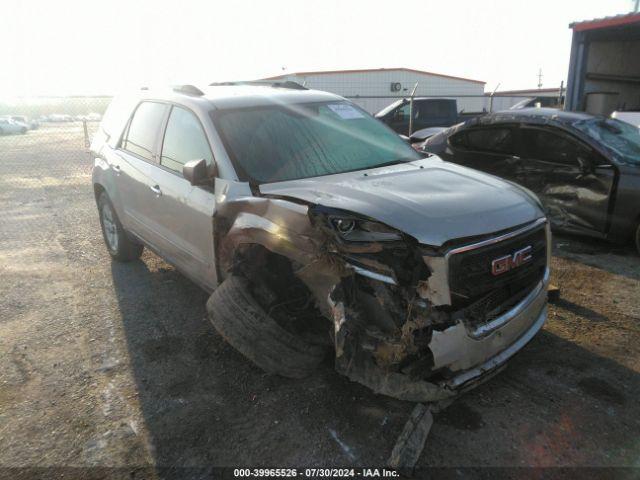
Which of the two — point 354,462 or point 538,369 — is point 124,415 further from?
point 538,369

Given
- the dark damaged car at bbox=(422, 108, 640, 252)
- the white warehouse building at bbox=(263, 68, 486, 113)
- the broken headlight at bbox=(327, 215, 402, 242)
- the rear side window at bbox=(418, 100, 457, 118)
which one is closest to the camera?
the broken headlight at bbox=(327, 215, 402, 242)

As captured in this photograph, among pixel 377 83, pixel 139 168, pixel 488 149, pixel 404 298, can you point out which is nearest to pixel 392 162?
pixel 404 298

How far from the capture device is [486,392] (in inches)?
116

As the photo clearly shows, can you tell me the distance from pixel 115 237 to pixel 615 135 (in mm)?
5735

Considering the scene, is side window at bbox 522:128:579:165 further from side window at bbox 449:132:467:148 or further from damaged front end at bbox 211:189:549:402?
damaged front end at bbox 211:189:549:402

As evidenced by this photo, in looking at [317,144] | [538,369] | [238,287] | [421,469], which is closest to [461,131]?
[317,144]

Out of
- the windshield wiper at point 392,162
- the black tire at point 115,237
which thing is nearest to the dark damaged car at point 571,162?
the windshield wiper at point 392,162

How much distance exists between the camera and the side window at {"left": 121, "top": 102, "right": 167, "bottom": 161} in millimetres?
4168

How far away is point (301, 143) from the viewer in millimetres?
3549

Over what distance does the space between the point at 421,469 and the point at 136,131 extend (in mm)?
3765

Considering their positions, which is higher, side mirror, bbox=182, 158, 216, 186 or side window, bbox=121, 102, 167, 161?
side window, bbox=121, 102, 167, 161

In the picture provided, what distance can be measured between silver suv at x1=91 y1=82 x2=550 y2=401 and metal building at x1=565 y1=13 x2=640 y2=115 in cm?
938

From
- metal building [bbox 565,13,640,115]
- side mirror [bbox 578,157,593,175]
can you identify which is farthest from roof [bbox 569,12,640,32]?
side mirror [bbox 578,157,593,175]

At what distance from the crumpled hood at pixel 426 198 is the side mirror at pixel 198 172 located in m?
0.43
